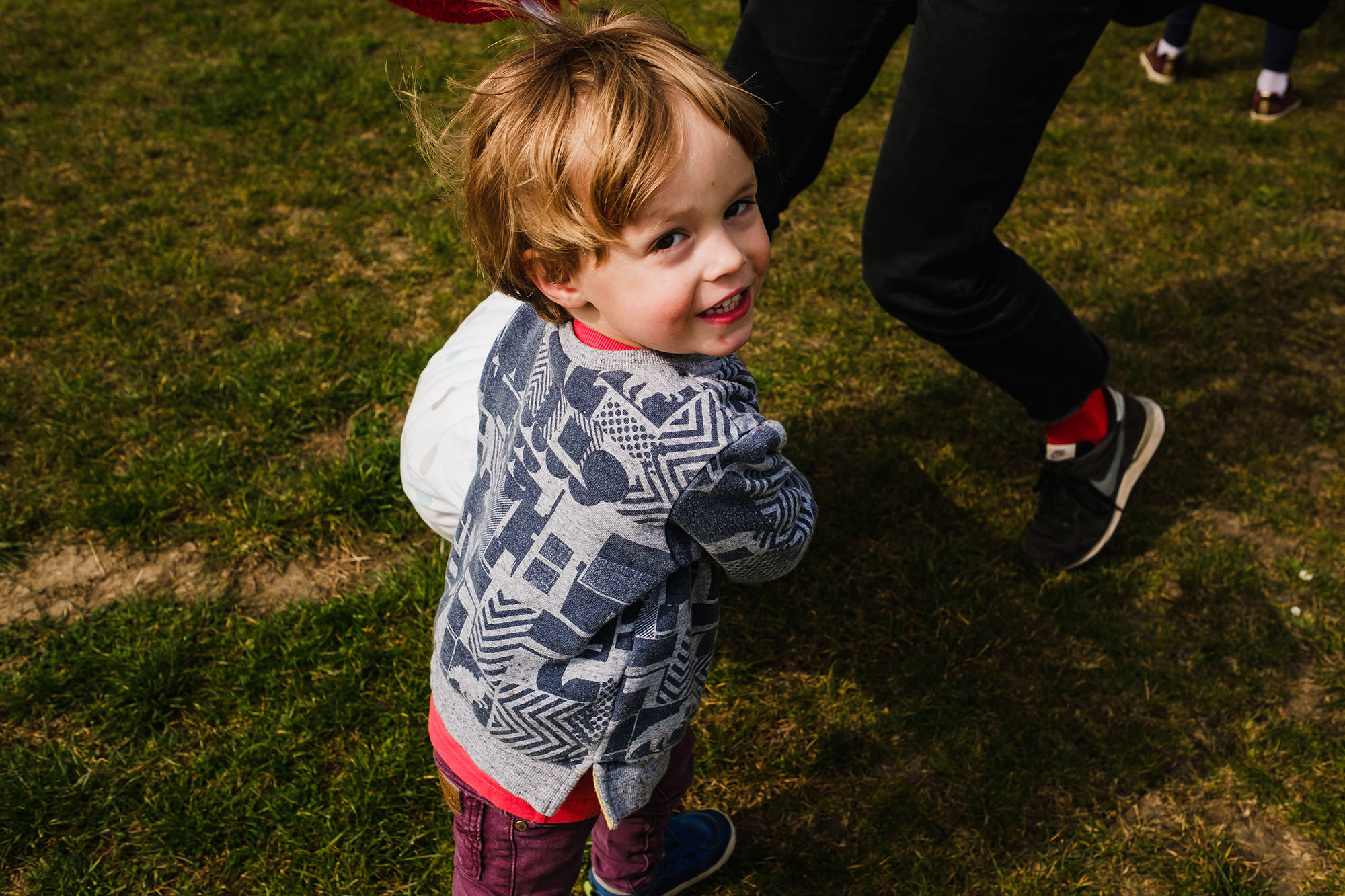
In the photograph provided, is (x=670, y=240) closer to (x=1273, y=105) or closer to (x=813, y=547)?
(x=813, y=547)

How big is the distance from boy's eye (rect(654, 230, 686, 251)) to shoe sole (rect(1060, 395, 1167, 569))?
1.71m

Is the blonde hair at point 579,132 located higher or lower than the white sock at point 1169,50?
higher

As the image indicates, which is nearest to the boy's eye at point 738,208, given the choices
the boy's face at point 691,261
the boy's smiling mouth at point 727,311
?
the boy's face at point 691,261

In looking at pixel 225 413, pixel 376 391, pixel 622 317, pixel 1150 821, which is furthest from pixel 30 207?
pixel 1150 821

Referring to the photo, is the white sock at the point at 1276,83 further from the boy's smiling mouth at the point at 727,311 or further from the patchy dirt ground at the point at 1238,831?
the boy's smiling mouth at the point at 727,311

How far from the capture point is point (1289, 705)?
2.32 metres

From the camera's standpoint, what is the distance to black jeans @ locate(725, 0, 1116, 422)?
1.77m

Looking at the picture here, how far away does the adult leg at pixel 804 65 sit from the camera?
2055 mm

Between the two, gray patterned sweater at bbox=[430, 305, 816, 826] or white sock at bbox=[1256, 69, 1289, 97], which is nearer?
gray patterned sweater at bbox=[430, 305, 816, 826]

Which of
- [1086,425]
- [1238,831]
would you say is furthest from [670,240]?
[1238,831]

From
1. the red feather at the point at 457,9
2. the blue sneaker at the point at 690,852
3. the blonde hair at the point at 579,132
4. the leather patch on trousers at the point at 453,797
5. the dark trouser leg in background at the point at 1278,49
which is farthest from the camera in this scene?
the dark trouser leg in background at the point at 1278,49

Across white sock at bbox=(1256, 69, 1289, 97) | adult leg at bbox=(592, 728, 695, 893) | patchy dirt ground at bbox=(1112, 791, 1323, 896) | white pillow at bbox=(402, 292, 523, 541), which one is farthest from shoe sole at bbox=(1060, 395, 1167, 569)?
white sock at bbox=(1256, 69, 1289, 97)

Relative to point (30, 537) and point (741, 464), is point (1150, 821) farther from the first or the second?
point (30, 537)

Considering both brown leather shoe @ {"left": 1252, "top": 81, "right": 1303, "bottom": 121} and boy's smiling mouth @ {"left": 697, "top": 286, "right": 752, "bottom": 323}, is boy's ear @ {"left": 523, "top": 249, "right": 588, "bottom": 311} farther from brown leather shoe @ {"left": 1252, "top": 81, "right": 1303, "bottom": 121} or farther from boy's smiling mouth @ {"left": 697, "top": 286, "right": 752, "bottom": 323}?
brown leather shoe @ {"left": 1252, "top": 81, "right": 1303, "bottom": 121}
